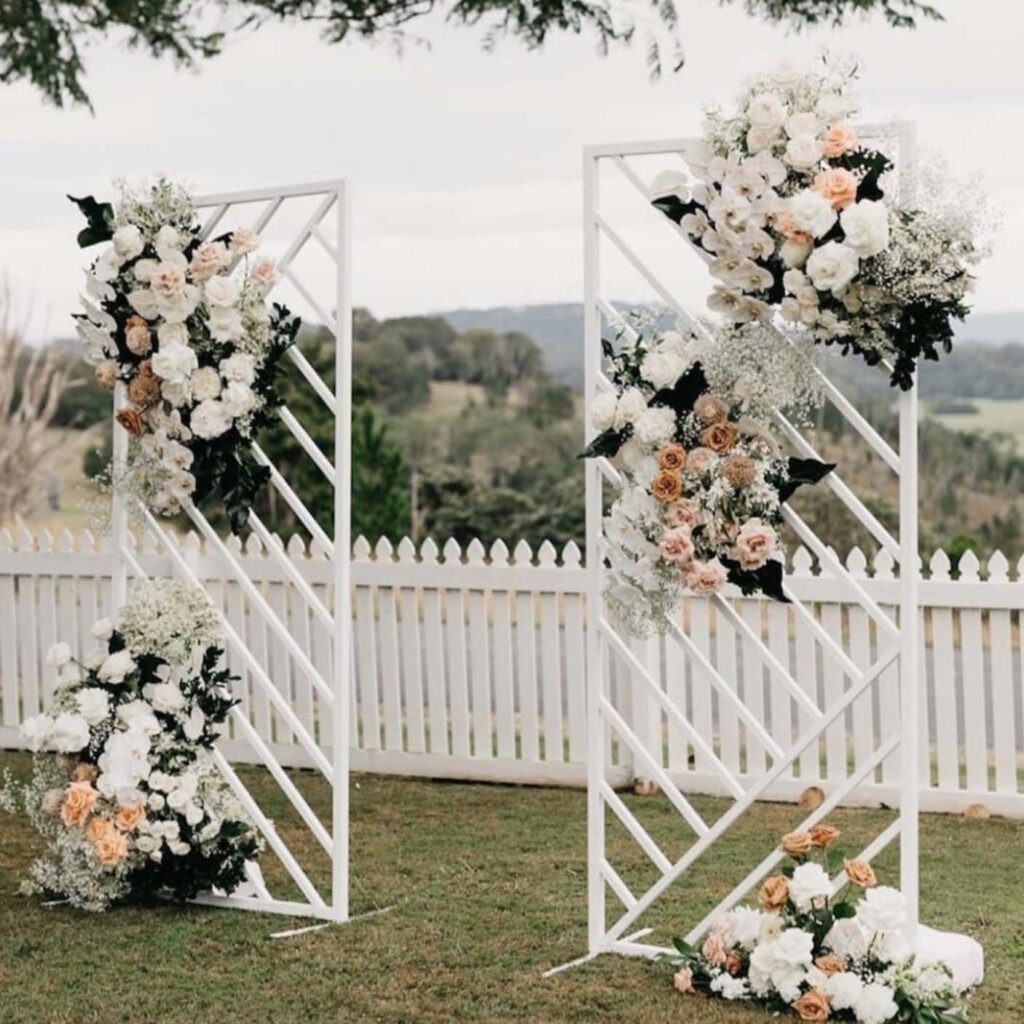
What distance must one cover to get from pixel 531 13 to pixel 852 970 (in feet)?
26.5

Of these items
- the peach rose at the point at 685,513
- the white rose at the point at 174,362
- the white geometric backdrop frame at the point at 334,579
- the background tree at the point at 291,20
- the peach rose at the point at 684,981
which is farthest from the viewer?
the background tree at the point at 291,20

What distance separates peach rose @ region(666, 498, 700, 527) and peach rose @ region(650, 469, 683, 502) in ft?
0.08

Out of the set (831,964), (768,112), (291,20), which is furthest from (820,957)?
(291,20)

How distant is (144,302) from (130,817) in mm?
1599

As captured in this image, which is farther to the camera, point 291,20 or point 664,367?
point 291,20

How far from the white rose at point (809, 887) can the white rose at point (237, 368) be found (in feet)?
7.38

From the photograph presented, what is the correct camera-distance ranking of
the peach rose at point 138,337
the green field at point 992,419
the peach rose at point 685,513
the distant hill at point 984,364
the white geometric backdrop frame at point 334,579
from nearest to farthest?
1. the peach rose at point 685,513
2. the white geometric backdrop frame at point 334,579
3. the peach rose at point 138,337
4. the green field at point 992,419
5. the distant hill at point 984,364

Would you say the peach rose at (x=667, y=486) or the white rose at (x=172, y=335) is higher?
the white rose at (x=172, y=335)

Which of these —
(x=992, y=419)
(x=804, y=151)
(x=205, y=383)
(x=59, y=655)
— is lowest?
(x=59, y=655)

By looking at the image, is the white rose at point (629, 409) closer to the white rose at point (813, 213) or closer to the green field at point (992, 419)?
the white rose at point (813, 213)

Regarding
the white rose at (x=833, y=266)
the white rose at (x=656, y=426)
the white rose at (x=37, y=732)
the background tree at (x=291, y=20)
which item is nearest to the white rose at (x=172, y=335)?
the white rose at (x=37, y=732)

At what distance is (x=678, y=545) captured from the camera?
14.1 feet

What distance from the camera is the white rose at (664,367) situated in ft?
14.3

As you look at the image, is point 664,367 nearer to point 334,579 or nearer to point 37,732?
point 334,579
